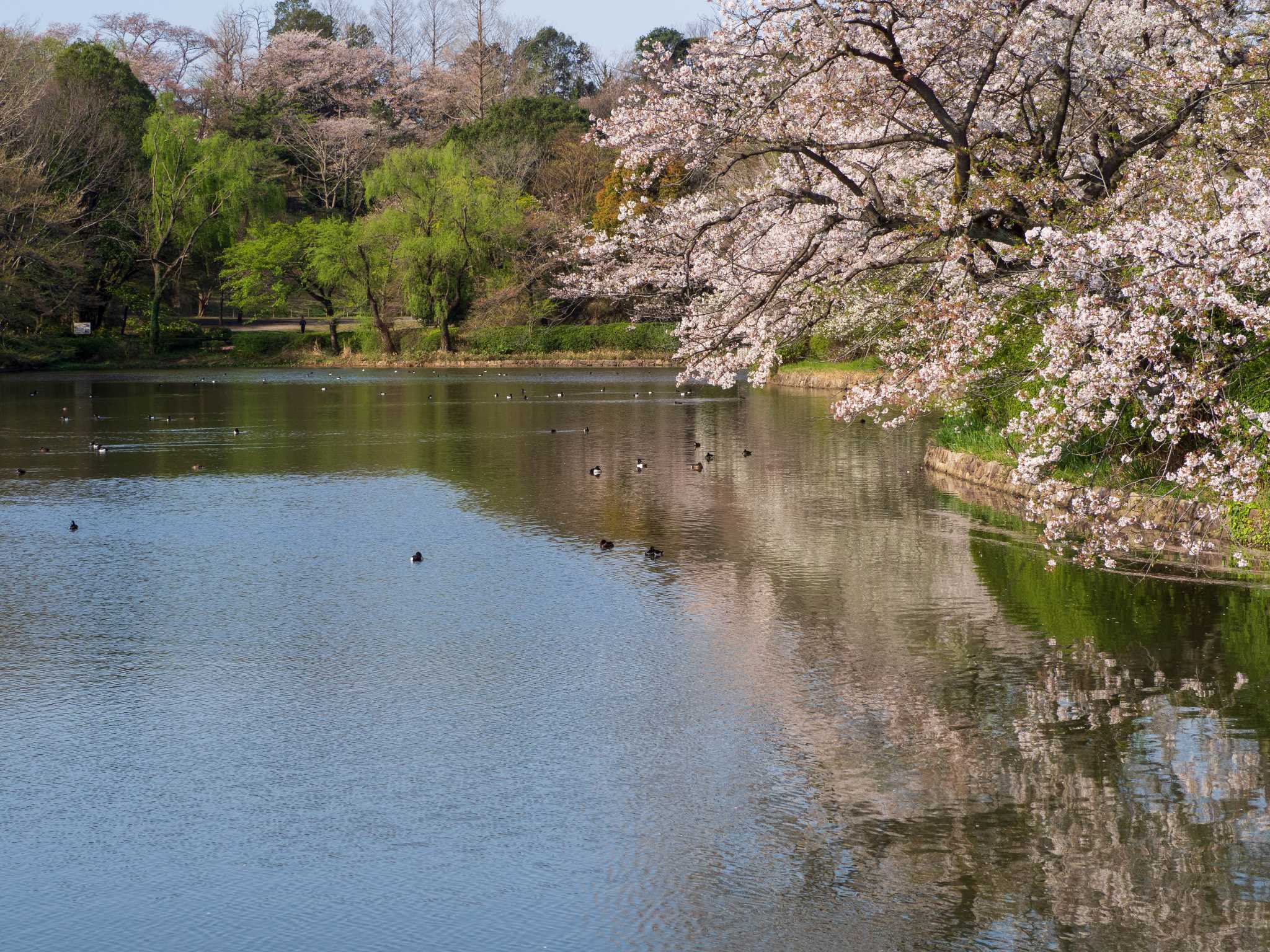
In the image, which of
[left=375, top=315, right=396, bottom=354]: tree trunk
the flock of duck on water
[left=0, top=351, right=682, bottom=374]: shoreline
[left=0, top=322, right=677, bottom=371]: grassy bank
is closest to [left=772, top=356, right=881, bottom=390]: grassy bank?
the flock of duck on water

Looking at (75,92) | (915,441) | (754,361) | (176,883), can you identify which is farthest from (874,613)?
(75,92)

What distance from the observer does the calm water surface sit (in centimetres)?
589

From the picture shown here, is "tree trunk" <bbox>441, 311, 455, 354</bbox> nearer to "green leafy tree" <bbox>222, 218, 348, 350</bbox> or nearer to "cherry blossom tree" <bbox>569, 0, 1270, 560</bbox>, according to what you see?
"green leafy tree" <bbox>222, 218, 348, 350</bbox>

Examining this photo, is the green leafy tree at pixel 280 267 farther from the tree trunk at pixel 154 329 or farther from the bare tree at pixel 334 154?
the bare tree at pixel 334 154

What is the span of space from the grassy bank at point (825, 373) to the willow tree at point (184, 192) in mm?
34238

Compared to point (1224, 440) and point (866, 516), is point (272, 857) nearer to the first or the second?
point (1224, 440)

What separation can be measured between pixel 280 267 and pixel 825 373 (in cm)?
3556

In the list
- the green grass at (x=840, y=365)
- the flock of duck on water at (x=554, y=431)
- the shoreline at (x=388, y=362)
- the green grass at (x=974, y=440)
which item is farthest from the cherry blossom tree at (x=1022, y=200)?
the shoreline at (x=388, y=362)

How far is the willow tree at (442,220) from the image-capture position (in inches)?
2539

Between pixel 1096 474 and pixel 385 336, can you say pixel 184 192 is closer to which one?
pixel 385 336

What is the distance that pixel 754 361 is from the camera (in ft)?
66.3

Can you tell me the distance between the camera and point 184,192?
66.5 metres

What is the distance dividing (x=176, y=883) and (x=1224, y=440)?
35.2 feet

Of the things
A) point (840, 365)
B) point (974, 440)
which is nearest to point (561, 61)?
point (840, 365)
